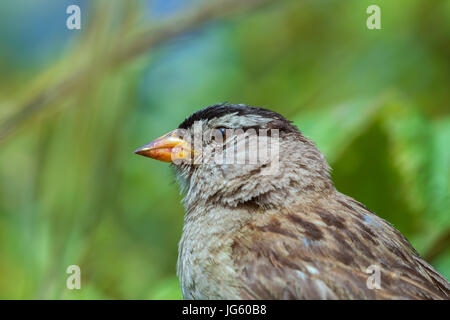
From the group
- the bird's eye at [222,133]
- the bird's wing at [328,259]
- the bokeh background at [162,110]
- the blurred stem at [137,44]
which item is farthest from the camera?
the blurred stem at [137,44]

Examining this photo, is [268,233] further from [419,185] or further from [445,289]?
[419,185]

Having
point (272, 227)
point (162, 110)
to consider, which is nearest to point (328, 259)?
point (272, 227)

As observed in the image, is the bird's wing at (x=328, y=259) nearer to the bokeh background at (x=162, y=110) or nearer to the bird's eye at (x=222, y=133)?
the bird's eye at (x=222, y=133)

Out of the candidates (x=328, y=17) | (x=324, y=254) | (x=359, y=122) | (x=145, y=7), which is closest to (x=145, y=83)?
(x=145, y=7)

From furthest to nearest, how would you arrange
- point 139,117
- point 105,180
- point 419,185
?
point 139,117 → point 105,180 → point 419,185

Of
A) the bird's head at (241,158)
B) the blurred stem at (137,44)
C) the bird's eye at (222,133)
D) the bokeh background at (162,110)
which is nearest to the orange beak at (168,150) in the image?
the bird's head at (241,158)

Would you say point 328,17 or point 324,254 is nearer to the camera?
point 324,254
